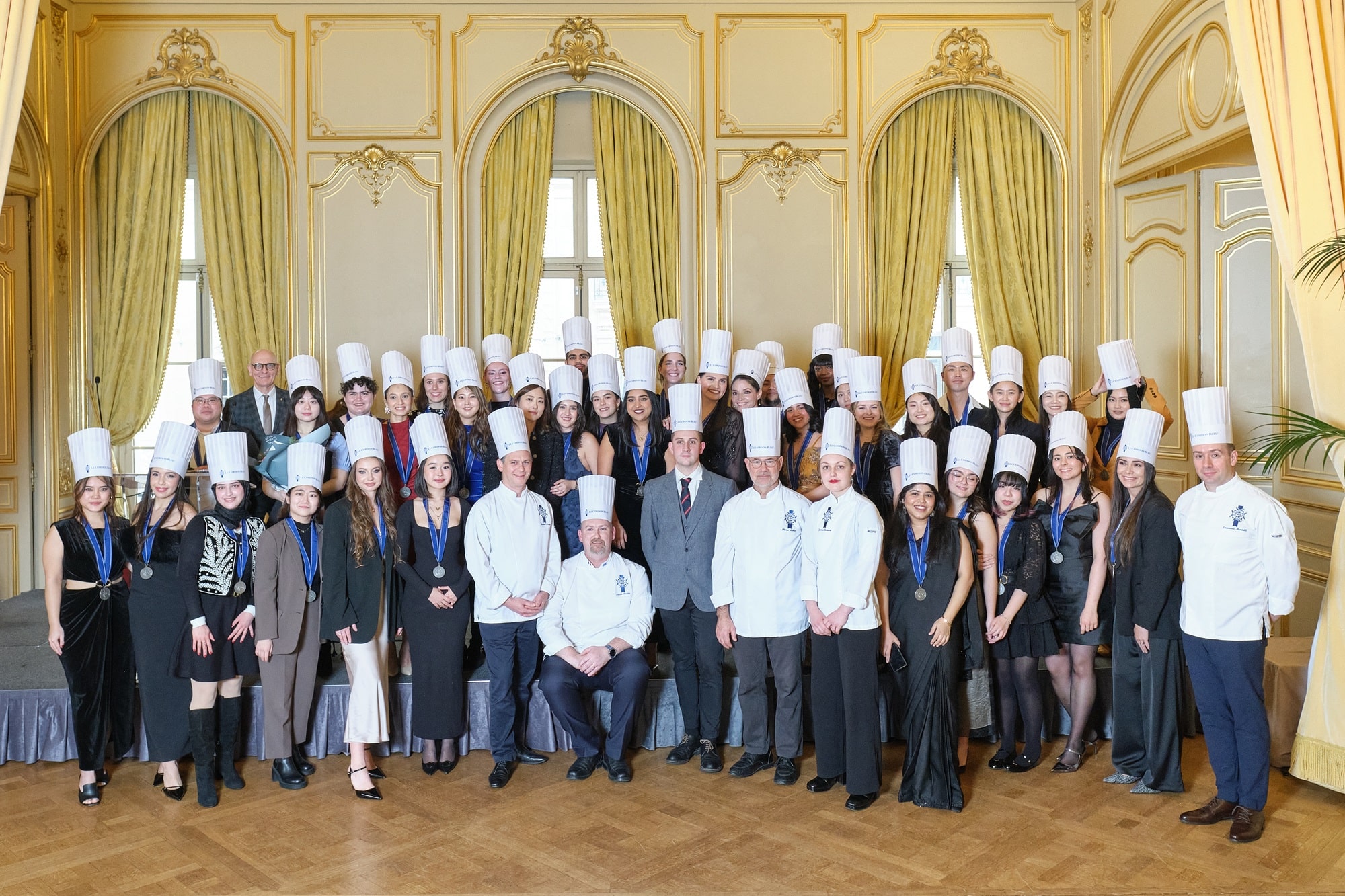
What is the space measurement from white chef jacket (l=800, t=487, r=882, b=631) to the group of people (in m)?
0.01

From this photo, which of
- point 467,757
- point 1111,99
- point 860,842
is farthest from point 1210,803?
point 1111,99

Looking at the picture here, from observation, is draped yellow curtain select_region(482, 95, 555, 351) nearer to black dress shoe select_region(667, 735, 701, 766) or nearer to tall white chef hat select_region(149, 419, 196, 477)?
tall white chef hat select_region(149, 419, 196, 477)

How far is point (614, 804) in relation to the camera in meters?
4.12

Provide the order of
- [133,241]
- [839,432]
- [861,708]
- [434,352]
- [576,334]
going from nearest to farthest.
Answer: [861,708], [839,432], [434,352], [576,334], [133,241]

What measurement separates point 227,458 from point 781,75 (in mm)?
4514

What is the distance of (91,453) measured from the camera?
4148 millimetres

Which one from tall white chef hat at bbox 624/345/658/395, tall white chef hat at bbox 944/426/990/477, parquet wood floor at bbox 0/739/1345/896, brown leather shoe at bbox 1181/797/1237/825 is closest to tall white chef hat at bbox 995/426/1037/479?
tall white chef hat at bbox 944/426/990/477

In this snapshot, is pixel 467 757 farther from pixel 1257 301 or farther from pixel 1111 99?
pixel 1111 99

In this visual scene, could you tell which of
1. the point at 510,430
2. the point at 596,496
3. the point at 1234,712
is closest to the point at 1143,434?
the point at 1234,712

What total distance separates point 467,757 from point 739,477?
1688mm

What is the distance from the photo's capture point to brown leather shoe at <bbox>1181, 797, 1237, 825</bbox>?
12.7ft

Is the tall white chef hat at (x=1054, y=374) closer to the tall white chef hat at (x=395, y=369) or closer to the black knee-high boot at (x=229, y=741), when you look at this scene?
the tall white chef hat at (x=395, y=369)

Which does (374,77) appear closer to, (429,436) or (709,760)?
(429,436)

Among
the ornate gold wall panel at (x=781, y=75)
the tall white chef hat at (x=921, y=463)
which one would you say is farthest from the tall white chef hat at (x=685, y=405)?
the ornate gold wall panel at (x=781, y=75)
